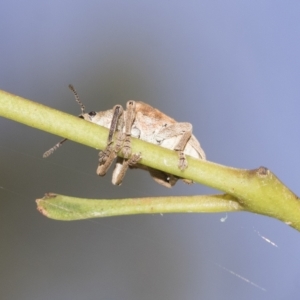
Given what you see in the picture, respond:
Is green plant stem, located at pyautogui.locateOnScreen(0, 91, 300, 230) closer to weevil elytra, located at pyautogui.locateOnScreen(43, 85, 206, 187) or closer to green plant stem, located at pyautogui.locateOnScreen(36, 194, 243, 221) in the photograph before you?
green plant stem, located at pyautogui.locateOnScreen(36, 194, 243, 221)

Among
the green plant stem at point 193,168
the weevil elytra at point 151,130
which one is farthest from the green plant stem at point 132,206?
the weevil elytra at point 151,130

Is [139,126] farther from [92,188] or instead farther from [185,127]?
[92,188]

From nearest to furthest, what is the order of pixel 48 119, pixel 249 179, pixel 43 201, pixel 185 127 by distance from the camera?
pixel 48 119 < pixel 249 179 < pixel 43 201 < pixel 185 127

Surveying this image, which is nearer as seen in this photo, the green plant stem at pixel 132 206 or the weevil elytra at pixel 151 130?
the green plant stem at pixel 132 206

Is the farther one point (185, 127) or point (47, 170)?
point (47, 170)

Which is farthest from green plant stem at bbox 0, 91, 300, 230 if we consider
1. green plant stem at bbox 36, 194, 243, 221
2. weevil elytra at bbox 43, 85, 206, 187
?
weevil elytra at bbox 43, 85, 206, 187

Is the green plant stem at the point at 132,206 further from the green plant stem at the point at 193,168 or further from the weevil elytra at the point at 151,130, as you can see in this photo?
the weevil elytra at the point at 151,130

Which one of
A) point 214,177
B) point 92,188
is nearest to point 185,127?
point 214,177

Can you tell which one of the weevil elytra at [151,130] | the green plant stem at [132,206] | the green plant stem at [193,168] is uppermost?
the weevil elytra at [151,130]
